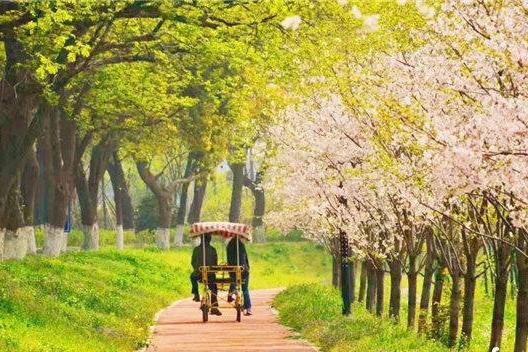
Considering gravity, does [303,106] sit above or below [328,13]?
below

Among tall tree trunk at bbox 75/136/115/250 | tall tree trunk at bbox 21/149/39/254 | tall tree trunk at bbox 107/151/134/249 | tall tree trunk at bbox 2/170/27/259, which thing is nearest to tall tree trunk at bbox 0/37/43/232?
tall tree trunk at bbox 2/170/27/259

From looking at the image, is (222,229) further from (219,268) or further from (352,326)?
(352,326)

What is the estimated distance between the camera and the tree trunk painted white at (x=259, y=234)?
2881 inches

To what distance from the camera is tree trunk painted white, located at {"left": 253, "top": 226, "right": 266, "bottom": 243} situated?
73.2m

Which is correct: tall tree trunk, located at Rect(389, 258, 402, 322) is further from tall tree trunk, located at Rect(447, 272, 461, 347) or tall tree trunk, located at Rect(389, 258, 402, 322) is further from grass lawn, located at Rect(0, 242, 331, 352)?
grass lawn, located at Rect(0, 242, 331, 352)

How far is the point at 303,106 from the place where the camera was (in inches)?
1109

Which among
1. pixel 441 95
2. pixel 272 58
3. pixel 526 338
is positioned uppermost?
pixel 272 58

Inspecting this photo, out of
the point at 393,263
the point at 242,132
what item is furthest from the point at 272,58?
the point at 242,132

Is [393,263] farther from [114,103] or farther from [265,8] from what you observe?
[114,103]

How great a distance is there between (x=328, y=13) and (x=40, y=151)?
30113 millimetres

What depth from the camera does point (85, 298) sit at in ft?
85.5

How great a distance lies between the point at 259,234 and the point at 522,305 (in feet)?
181

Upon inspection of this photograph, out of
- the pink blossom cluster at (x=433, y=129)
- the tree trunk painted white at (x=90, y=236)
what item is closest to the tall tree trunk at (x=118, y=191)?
the tree trunk painted white at (x=90, y=236)

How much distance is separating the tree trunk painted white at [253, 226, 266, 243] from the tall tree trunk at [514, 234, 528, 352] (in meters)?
54.6
